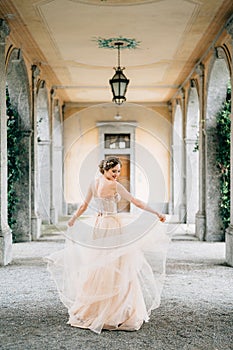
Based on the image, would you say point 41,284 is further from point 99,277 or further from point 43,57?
point 43,57

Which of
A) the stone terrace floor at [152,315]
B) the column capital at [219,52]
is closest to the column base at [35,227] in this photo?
the stone terrace floor at [152,315]

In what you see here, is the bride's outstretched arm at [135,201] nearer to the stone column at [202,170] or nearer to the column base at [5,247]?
the column base at [5,247]

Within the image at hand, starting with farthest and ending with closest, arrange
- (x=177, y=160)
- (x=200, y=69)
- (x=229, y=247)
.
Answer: (x=177, y=160)
(x=200, y=69)
(x=229, y=247)

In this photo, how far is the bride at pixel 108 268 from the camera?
5449 mm

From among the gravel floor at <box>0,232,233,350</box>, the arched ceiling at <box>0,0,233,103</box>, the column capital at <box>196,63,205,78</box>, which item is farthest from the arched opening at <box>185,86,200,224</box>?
the gravel floor at <box>0,232,233,350</box>

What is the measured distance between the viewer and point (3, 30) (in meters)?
9.36

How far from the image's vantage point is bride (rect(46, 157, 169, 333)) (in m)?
5.45

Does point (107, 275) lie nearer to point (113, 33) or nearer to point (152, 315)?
point (152, 315)

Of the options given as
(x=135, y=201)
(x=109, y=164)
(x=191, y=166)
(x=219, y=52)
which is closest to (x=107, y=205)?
(x=135, y=201)

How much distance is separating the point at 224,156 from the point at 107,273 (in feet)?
25.4

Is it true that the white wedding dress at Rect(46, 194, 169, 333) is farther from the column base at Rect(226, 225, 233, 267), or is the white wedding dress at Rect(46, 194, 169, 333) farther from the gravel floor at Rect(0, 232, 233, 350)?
the column base at Rect(226, 225, 233, 267)

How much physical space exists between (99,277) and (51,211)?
1195 cm

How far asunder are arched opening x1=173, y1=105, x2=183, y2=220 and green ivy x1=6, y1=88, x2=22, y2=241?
21.6ft

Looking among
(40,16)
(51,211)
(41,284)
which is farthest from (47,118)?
(41,284)
